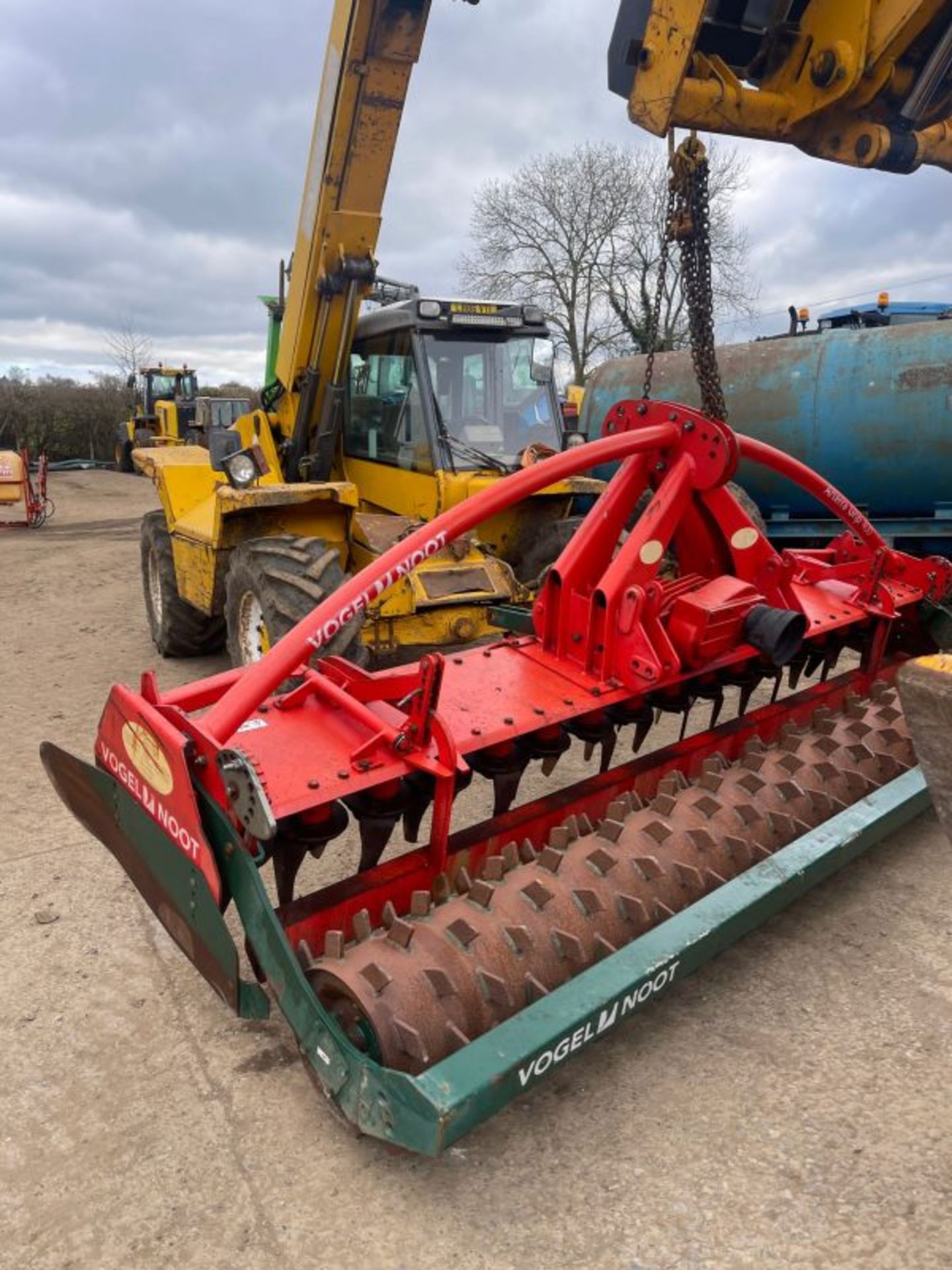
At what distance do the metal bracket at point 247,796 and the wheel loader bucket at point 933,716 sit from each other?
1.24m

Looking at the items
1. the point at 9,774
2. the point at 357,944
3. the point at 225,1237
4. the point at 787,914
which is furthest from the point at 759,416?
the point at 225,1237

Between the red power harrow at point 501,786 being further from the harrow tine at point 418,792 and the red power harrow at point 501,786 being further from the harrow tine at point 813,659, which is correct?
the harrow tine at point 813,659

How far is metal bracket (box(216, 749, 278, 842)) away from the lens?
1.96m

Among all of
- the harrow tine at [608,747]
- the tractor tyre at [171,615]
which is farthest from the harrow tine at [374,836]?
the tractor tyre at [171,615]

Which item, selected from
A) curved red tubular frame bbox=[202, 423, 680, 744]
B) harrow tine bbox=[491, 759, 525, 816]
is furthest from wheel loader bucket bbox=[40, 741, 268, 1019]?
harrow tine bbox=[491, 759, 525, 816]

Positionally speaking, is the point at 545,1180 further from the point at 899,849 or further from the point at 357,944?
the point at 899,849

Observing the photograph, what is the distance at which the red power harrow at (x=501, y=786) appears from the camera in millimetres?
1973

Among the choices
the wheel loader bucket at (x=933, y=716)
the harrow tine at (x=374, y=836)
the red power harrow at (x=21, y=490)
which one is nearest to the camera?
the wheel loader bucket at (x=933, y=716)

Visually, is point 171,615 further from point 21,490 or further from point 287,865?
point 21,490

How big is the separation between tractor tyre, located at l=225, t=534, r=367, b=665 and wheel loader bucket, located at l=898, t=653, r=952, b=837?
2.86 meters

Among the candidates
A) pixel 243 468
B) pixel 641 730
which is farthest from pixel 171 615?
pixel 641 730

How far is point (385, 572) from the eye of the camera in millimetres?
2447

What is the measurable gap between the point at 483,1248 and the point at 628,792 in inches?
50.4

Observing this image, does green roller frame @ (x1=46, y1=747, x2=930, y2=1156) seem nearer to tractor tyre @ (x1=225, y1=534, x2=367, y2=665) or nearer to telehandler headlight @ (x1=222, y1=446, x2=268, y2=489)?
tractor tyre @ (x1=225, y1=534, x2=367, y2=665)
